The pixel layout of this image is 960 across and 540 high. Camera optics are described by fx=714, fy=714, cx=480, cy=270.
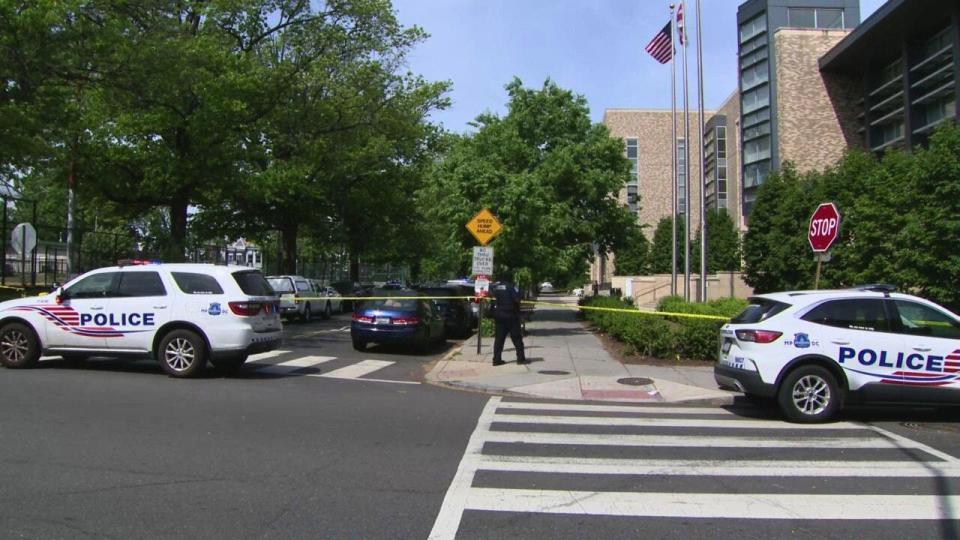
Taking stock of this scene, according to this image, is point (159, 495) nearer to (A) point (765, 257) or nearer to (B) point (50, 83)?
(B) point (50, 83)

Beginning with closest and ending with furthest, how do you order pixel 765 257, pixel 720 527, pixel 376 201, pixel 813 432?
pixel 720 527 < pixel 813 432 < pixel 765 257 < pixel 376 201

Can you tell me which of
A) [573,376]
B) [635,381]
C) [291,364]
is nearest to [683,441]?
[635,381]

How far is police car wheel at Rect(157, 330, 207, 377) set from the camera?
447 inches

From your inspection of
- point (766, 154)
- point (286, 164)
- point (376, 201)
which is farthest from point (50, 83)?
point (766, 154)

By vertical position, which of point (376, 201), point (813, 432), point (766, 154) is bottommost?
point (813, 432)

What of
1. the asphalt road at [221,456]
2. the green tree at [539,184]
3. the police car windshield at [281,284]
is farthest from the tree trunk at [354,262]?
the asphalt road at [221,456]

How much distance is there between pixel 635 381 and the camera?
39.1ft

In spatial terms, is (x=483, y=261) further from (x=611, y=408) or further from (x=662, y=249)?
(x=662, y=249)

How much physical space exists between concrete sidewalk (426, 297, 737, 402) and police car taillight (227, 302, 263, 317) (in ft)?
10.5

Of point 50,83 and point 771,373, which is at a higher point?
point 50,83

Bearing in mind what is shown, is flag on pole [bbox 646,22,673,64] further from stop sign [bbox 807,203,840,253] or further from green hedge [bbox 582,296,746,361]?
stop sign [bbox 807,203,840,253]

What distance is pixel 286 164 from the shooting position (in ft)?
93.2

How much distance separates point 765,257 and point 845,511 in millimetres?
29945

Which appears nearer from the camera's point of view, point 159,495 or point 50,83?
point 159,495
